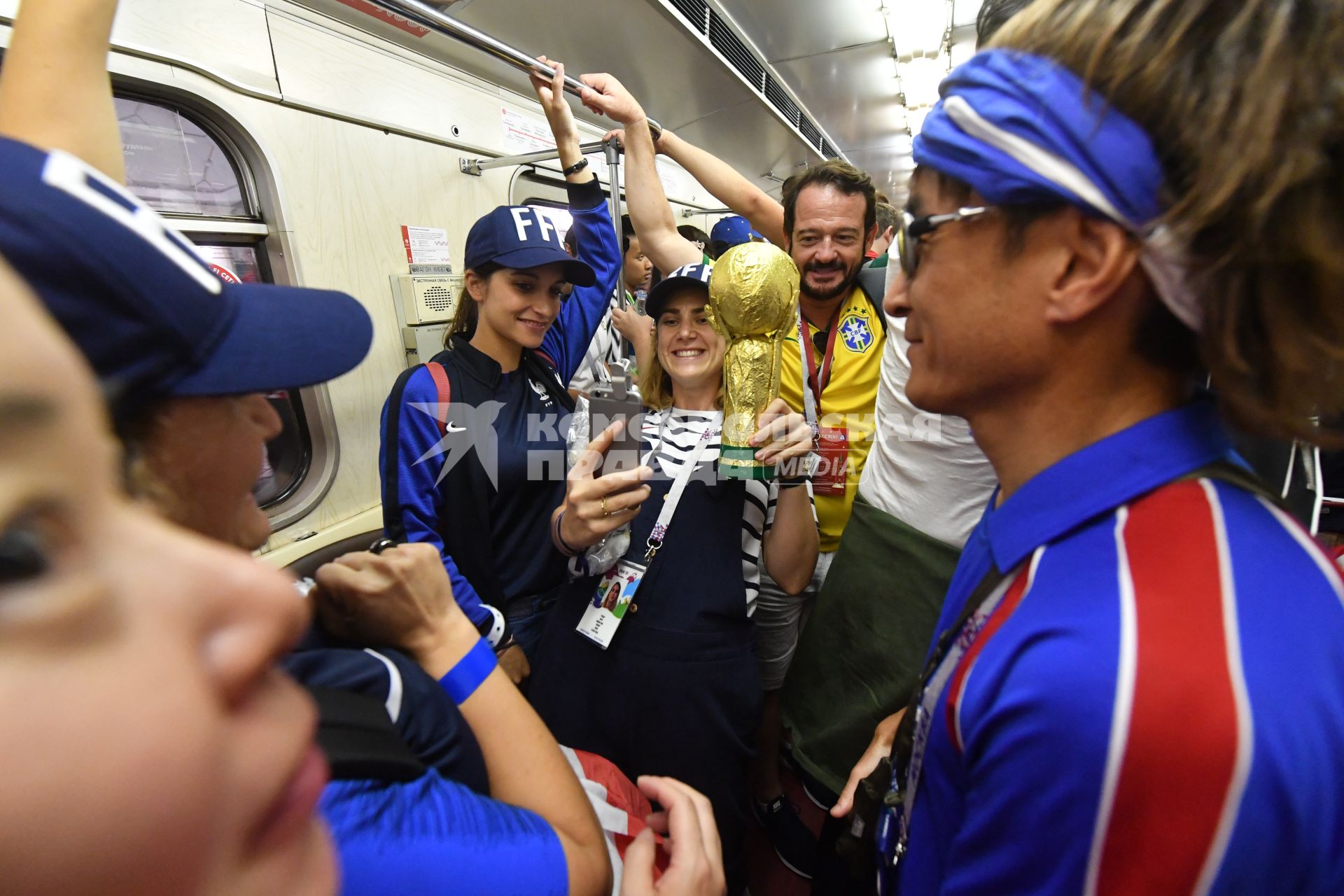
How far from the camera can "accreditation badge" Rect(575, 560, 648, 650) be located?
1.37 metres

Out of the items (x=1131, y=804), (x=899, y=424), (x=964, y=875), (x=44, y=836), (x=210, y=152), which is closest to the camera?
(x=44, y=836)

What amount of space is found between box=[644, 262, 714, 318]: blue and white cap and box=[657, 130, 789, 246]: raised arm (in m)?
0.72

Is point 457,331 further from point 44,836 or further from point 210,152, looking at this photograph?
point 44,836

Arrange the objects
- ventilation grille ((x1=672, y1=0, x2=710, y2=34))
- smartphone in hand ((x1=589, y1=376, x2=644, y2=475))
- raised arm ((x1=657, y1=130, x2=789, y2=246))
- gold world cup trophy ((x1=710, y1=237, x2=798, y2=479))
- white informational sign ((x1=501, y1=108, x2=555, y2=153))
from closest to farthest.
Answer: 1. gold world cup trophy ((x1=710, y1=237, x2=798, y2=479))
2. smartphone in hand ((x1=589, y1=376, x2=644, y2=475))
3. raised arm ((x1=657, y1=130, x2=789, y2=246))
4. ventilation grille ((x1=672, y1=0, x2=710, y2=34))
5. white informational sign ((x1=501, y1=108, x2=555, y2=153))

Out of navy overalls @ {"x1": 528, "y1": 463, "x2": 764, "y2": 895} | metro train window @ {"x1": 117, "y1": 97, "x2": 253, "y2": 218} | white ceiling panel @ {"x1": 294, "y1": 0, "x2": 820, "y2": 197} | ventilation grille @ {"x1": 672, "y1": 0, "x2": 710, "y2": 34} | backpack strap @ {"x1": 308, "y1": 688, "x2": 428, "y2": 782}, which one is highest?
ventilation grille @ {"x1": 672, "y1": 0, "x2": 710, "y2": 34}

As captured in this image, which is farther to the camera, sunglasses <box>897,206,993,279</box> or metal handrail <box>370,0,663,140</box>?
metal handrail <box>370,0,663,140</box>

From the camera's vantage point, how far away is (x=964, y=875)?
63cm

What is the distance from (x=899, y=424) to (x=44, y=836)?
1487 millimetres

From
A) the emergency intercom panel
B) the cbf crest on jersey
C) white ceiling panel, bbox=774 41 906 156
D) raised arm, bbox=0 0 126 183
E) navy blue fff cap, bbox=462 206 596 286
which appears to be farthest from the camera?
white ceiling panel, bbox=774 41 906 156

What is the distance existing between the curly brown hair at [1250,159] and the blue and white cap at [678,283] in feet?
3.13

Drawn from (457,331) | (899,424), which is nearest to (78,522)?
(899,424)

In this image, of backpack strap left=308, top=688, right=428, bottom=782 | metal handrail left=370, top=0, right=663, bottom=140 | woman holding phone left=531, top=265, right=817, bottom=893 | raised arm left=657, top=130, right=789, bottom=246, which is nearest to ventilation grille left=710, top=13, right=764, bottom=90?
raised arm left=657, top=130, right=789, bottom=246

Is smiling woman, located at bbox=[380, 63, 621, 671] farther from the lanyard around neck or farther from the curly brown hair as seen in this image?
the curly brown hair

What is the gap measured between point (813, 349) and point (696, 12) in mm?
2637
